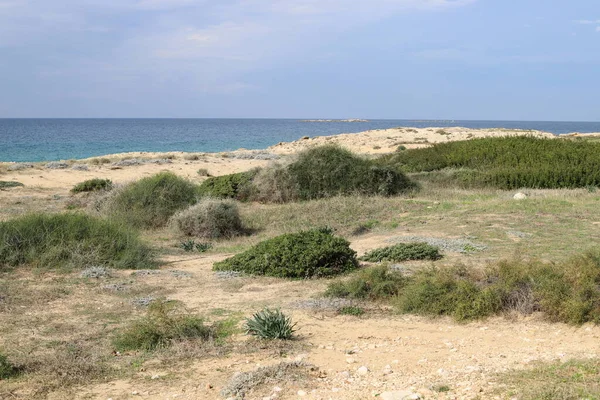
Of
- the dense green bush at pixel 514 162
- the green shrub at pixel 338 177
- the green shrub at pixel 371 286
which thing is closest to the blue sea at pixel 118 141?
the dense green bush at pixel 514 162

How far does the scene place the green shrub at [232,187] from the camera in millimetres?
19094

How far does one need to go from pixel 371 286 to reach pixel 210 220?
674cm

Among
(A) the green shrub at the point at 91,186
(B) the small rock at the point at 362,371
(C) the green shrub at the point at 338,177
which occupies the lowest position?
(B) the small rock at the point at 362,371

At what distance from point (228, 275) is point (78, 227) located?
326 centimetres

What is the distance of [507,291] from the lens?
24.3 ft

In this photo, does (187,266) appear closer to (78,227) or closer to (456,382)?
(78,227)

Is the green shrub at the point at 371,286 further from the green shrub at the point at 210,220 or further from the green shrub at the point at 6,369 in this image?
the green shrub at the point at 210,220

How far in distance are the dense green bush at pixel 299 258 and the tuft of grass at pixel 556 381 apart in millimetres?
4751

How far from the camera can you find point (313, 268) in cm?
978

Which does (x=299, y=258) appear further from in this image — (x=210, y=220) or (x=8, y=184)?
(x=8, y=184)

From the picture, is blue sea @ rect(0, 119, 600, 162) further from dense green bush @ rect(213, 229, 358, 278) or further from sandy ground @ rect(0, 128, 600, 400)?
sandy ground @ rect(0, 128, 600, 400)

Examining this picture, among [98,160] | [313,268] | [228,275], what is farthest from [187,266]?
[98,160]

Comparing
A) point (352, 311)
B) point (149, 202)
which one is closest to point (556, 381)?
point (352, 311)

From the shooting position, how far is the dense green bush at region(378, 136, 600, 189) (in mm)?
20594
